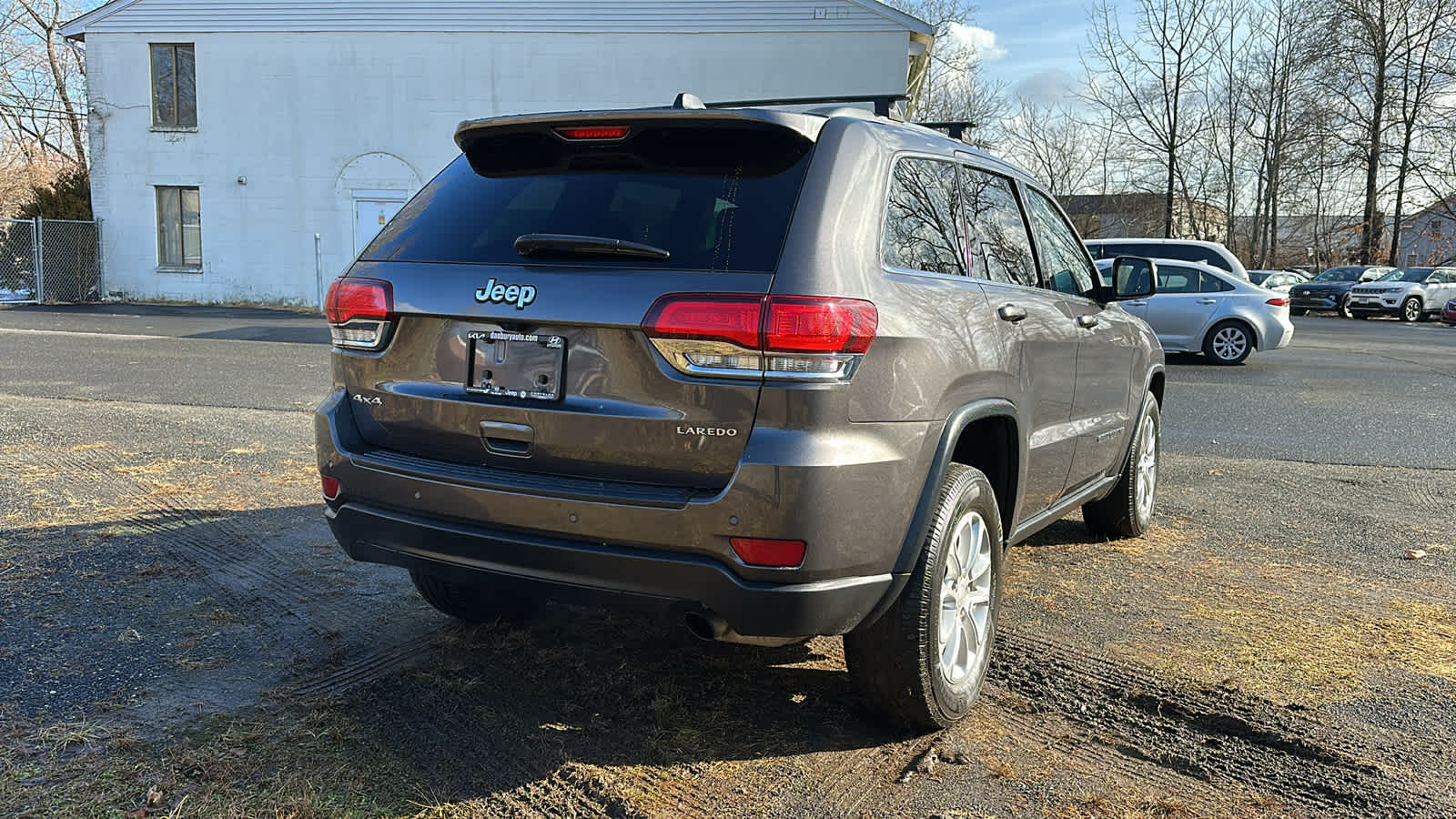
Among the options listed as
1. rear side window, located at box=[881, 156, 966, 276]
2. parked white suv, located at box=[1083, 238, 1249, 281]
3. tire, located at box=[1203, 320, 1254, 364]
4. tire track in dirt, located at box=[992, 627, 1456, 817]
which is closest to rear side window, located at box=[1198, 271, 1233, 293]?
tire, located at box=[1203, 320, 1254, 364]

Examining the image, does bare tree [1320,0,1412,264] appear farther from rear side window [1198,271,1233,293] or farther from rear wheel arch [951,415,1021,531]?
rear wheel arch [951,415,1021,531]

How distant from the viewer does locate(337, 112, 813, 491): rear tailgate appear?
266cm

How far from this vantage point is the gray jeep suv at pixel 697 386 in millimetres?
2602

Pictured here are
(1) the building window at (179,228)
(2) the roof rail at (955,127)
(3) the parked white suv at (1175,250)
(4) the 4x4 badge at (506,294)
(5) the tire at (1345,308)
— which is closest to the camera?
(4) the 4x4 badge at (506,294)

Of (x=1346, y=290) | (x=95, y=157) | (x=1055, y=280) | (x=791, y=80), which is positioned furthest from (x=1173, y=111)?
(x=1055, y=280)

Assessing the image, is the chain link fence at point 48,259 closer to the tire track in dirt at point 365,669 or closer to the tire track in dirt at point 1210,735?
the tire track in dirt at point 365,669

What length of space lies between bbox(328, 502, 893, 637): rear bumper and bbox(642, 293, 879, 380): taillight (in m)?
0.51

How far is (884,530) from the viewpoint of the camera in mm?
2746

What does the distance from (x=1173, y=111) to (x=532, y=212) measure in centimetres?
4840

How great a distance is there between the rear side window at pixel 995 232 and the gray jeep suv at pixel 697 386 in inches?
4.9

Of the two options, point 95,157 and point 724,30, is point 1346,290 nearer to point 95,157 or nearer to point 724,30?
point 724,30

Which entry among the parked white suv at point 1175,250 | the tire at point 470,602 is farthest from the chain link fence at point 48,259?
the tire at point 470,602

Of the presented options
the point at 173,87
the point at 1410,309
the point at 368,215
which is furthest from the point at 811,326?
the point at 1410,309

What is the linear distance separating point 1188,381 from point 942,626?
10.9m
